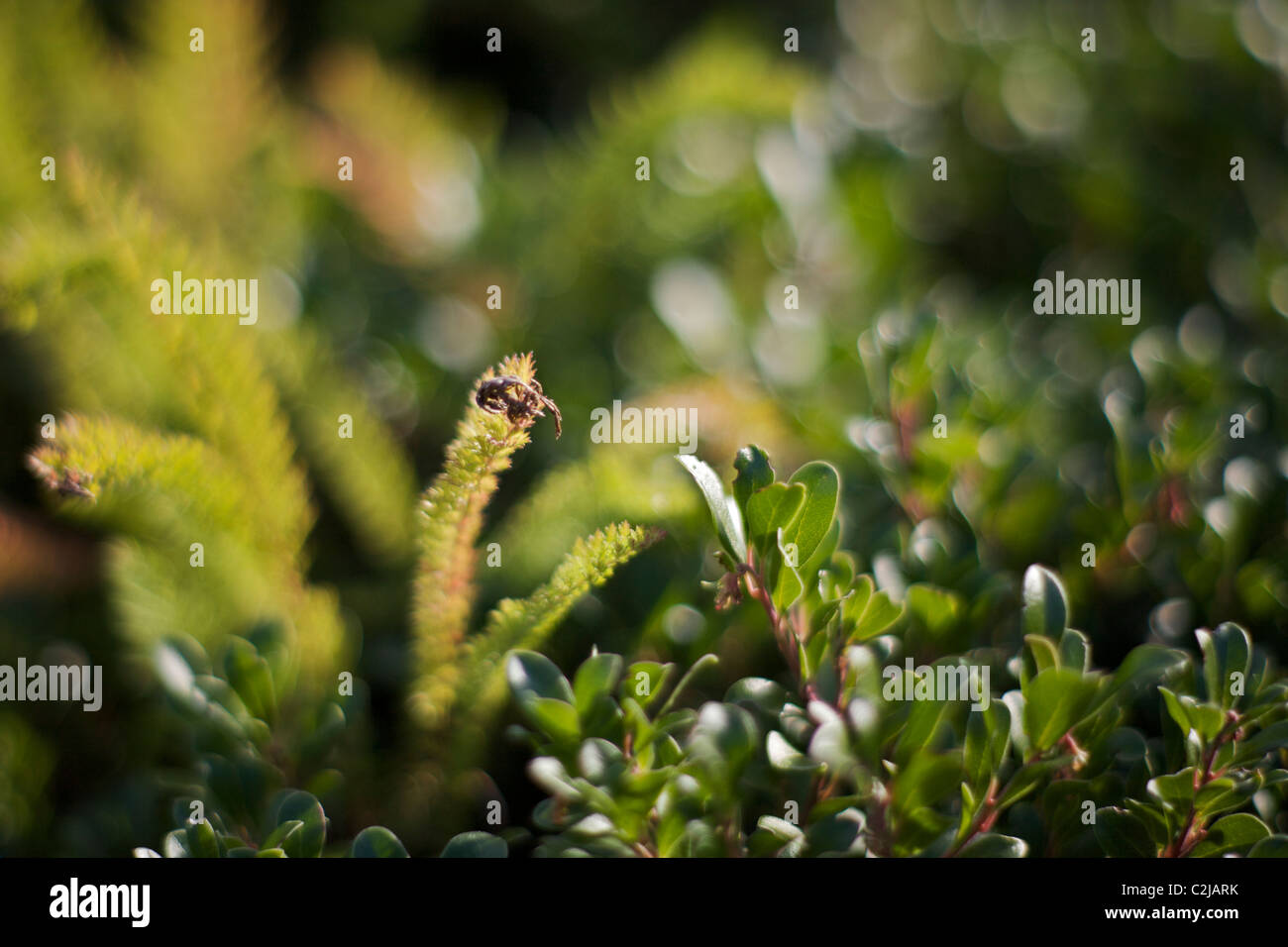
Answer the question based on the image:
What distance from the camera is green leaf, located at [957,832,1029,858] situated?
50 centimetres

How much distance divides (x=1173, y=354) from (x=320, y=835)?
80cm

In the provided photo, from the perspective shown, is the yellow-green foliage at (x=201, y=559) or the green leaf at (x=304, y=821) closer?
the green leaf at (x=304, y=821)

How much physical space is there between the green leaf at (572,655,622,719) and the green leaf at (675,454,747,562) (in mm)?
95

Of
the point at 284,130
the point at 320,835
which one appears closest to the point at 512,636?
the point at 320,835

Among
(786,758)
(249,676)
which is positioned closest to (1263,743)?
(786,758)

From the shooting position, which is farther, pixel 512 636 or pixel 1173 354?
pixel 1173 354

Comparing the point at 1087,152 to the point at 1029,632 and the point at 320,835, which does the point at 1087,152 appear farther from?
the point at 320,835

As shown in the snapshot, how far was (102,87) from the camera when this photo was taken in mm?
1135

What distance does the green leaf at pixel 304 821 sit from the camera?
537mm

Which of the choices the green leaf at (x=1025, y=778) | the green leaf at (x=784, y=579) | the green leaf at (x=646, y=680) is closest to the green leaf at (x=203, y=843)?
the green leaf at (x=646, y=680)

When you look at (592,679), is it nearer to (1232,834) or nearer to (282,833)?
(282,833)

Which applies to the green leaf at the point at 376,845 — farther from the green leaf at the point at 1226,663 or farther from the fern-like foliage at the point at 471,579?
the green leaf at the point at 1226,663

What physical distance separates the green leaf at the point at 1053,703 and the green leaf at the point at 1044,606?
6 cm

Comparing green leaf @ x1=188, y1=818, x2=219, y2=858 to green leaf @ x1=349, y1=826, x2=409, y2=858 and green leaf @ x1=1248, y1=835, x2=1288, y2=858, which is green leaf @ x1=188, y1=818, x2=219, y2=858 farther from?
green leaf @ x1=1248, y1=835, x2=1288, y2=858
